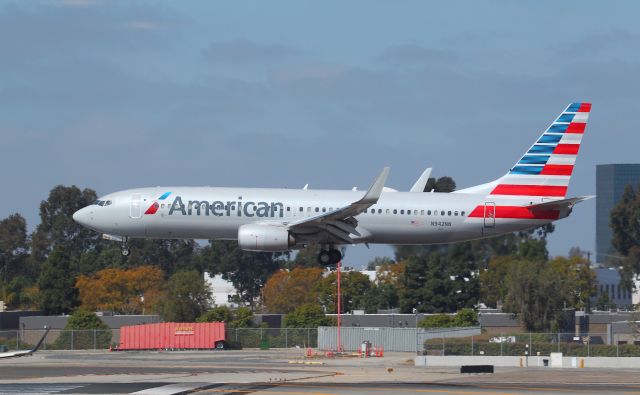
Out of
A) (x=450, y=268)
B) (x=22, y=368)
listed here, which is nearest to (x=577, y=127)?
(x=22, y=368)

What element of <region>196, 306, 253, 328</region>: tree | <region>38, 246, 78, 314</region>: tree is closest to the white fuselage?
<region>196, 306, 253, 328</region>: tree

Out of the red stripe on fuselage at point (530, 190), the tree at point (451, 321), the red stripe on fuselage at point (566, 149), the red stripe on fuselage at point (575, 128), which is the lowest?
the tree at point (451, 321)

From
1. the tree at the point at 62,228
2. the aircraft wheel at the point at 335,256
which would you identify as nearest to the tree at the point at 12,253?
the tree at the point at 62,228

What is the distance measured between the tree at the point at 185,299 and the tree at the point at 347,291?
18834 millimetres

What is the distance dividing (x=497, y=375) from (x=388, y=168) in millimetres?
11124

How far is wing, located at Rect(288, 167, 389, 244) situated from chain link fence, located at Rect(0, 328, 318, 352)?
83.5ft

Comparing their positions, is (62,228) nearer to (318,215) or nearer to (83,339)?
(83,339)

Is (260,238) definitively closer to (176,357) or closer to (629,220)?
(176,357)

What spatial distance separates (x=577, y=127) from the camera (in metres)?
72.0

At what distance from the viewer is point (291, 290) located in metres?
147

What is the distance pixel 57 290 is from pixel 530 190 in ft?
234

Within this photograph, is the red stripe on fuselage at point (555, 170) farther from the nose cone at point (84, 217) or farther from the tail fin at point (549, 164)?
the nose cone at point (84, 217)

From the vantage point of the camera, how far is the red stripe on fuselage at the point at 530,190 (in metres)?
68.2

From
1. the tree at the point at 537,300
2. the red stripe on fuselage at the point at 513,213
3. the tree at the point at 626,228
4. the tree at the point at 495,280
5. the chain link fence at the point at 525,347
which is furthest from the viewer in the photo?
the tree at the point at 626,228
